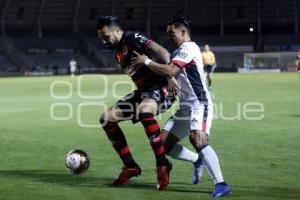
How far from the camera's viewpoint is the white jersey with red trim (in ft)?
22.0

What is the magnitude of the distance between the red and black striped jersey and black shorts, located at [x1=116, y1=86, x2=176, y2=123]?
0.08 metres

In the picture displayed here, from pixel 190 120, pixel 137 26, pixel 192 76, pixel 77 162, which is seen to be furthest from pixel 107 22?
pixel 137 26

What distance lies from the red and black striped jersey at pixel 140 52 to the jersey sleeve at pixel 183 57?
528 millimetres

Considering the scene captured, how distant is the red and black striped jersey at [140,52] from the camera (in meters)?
7.09

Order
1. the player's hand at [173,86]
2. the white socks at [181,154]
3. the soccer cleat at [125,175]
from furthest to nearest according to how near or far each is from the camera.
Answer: the white socks at [181,154], the soccer cleat at [125,175], the player's hand at [173,86]

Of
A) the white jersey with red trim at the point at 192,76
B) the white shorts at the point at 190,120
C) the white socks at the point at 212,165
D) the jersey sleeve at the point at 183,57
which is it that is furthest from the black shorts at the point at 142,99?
the white socks at the point at 212,165

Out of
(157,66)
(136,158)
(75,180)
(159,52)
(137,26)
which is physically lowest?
(137,26)

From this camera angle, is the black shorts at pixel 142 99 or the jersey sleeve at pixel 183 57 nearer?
the jersey sleeve at pixel 183 57

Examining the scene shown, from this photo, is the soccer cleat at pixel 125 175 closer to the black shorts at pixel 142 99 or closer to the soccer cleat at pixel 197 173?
the black shorts at pixel 142 99

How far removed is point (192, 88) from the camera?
6812 mm

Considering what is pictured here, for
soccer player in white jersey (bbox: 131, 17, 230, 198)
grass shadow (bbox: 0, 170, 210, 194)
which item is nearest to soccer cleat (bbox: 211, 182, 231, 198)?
soccer player in white jersey (bbox: 131, 17, 230, 198)

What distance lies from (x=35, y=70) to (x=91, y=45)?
9521 millimetres

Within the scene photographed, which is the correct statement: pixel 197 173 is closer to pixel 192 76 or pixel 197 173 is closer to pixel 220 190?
pixel 220 190

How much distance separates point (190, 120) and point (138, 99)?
83cm
